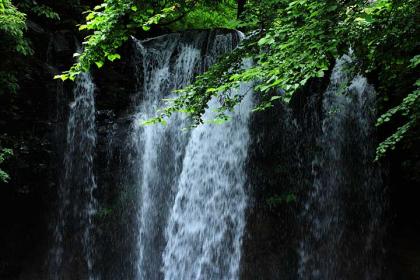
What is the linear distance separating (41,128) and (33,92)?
2.69 ft

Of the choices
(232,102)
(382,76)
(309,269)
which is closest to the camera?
(232,102)

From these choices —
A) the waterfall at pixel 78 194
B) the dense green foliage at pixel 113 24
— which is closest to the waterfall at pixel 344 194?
the waterfall at pixel 78 194

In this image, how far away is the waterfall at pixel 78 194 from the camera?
378 inches

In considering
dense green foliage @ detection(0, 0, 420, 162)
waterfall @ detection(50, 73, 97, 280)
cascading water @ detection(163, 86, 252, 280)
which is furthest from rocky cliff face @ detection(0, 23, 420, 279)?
dense green foliage @ detection(0, 0, 420, 162)

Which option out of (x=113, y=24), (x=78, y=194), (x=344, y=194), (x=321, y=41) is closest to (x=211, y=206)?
(x=344, y=194)

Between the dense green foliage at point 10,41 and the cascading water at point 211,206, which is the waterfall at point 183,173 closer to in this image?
the cascading water at point 211,206

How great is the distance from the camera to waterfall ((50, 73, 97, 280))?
9.59 meters

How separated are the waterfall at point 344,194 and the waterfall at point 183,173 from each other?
5.36 feet

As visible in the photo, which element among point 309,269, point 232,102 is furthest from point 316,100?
point 232,102

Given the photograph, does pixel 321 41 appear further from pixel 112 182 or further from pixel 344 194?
pixel 112 182

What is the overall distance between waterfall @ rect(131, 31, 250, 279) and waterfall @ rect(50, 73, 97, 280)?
1065 millimetres

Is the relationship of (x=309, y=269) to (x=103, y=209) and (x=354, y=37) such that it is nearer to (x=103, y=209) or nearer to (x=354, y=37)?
(x=103, y=209)

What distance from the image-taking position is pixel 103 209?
A: 9.95m

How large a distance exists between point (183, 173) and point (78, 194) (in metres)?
2.47
